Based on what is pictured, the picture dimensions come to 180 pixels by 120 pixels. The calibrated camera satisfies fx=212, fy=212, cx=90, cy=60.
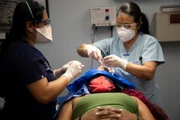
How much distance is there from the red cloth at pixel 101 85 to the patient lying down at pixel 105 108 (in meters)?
0.02

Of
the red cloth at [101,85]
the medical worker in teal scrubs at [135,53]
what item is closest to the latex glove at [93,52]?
the medical worker in teal scrubs at [135,53]

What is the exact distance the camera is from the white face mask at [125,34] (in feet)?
5.31

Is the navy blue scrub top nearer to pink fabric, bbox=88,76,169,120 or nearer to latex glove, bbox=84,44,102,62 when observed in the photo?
pink fabric, bbox=88,76,169,120

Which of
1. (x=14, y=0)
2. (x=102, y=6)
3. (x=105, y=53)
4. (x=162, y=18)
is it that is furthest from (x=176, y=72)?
(x=14, y=0)

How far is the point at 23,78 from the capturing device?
1.13m

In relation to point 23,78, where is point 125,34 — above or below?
above

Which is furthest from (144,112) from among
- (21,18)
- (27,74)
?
(21,18)

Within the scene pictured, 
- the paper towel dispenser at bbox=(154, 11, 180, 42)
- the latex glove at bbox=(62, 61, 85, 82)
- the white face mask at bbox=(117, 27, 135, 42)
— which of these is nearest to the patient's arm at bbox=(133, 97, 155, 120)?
the latex glove at bbox=(62, 61, 85, 82)

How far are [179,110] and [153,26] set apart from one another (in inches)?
35.8

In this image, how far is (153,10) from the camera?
2.08m

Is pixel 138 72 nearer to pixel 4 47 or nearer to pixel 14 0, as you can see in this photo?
pixel 4 47

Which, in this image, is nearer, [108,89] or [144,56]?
[108,89]

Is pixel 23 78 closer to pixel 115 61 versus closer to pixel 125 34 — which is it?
pixel 115 61

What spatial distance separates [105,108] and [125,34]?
29.7 inches
